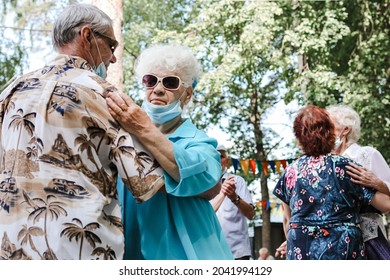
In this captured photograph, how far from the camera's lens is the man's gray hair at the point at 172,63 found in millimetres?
3445

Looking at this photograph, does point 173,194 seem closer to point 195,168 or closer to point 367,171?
point 195,168

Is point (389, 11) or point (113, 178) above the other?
point (389, 11)

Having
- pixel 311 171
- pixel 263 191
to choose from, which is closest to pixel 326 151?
pixel 311 171

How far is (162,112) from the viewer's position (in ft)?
10.7

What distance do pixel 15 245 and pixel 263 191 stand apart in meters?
19.2

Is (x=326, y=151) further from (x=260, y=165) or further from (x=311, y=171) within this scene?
(x=260, y=165)

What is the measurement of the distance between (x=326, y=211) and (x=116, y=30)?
5.81m

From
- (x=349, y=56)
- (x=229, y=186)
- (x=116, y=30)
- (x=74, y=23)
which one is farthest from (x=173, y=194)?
(x=349, y=56)

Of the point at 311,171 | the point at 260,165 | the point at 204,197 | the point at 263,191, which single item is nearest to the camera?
the point at 204,197

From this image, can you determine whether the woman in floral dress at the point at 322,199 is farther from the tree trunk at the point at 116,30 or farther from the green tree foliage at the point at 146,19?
the green tree foliage at the point at 146,19

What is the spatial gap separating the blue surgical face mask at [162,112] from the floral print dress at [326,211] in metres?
1.36

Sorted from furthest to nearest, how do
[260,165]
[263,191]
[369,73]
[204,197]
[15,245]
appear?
1. [263,191]
2. [260,165]
3. [369,73]
4. [204,197]
5. [15,245]

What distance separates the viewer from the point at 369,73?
15.7 m

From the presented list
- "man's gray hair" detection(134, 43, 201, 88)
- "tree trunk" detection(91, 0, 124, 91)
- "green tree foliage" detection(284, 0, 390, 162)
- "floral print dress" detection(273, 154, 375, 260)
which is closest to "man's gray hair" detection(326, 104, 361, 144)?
"floral print dress" detection(273, 154, 375, 260)
